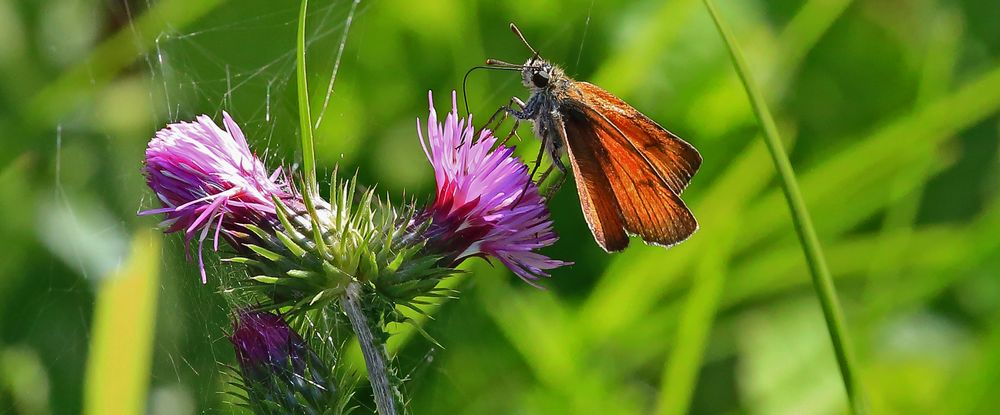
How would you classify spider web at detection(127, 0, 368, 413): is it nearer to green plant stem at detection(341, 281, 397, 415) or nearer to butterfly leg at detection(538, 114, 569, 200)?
green plant stem at detection(341, 281, 397, 415)

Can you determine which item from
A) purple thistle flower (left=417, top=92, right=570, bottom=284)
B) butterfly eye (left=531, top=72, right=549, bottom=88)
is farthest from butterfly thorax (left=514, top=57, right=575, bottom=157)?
purple thistle flower (left=417, top=92, right=570, bottom=284)

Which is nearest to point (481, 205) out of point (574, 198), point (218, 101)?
point (218, 101)

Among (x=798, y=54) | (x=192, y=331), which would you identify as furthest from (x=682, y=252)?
(x=192, y=331)

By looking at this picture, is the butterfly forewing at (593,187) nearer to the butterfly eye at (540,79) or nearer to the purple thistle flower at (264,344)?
the butterfly eye at (540,79)

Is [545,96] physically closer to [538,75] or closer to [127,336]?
[538,75]

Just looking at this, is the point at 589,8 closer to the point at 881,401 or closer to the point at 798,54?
the point at 798,54

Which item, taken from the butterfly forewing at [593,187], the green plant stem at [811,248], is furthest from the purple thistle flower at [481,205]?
the green plant stem at [811,248]

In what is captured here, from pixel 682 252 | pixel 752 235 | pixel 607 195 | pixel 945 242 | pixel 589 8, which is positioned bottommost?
pixel 607 195
